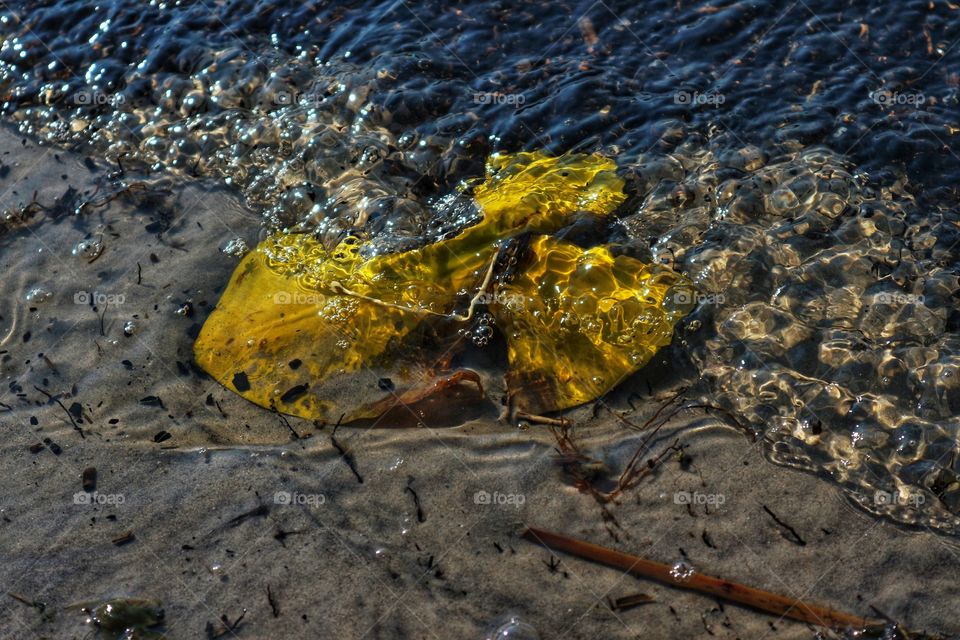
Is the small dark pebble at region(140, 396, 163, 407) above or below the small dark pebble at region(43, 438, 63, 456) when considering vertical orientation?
above

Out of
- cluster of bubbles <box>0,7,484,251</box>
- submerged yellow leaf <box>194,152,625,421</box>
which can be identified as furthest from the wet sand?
cluster of bubbles <box>0,7,484,251</box>

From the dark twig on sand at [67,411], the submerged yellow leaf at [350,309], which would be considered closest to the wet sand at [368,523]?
the dark twig on sand at [67,411]

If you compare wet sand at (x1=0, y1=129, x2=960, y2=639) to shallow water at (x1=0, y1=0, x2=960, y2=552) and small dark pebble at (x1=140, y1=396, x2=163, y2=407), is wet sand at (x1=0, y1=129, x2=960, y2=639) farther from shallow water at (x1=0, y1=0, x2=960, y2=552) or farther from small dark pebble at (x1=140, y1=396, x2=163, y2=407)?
shallow water at (x1=0, y1=0, x2=960, y2=552)


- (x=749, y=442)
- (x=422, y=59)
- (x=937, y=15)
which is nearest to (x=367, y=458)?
(x=749, y=442)

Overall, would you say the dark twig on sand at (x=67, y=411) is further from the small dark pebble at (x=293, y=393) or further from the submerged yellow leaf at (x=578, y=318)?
the submerged yellow leaf at (x=578, y=318)

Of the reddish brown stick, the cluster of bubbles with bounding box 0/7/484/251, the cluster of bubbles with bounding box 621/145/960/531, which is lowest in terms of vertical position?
the reddish brown stick

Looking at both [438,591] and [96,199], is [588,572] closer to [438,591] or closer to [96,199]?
[438,591]
